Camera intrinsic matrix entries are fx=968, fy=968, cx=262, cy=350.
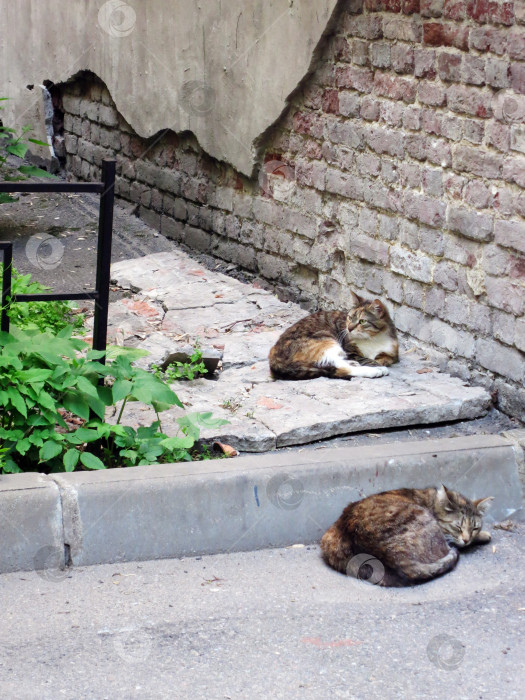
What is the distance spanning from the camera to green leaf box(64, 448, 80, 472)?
424 centimetres

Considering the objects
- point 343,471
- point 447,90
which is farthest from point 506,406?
point 447,90

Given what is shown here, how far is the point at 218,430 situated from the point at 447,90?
2.41m

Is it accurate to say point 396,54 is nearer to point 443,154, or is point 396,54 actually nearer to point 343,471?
point 443,154

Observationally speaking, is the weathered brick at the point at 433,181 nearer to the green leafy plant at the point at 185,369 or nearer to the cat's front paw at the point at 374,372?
the cat's front paw at the point at 374,372

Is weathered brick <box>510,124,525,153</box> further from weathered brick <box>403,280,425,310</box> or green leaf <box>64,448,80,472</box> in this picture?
green leaf <box>64,448,80,472</box>

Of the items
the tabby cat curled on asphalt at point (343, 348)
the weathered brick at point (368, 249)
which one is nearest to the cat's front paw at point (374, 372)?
the tabby cat curled on asphalt at point (343, 348)

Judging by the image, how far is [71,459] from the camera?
4.27m

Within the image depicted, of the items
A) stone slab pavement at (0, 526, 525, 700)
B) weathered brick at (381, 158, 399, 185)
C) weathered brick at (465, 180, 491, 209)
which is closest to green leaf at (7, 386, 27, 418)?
stone slab pavement at (0, 526, 525, 700)

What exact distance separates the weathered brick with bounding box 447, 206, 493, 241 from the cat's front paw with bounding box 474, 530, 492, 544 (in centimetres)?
178

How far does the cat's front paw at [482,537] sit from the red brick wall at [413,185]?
107cm

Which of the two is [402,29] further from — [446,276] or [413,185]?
[446,276]

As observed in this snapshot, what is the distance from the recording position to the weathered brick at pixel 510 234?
5.16 meters

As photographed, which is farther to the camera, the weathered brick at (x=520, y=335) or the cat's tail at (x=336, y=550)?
the weathered brick at (x=520, y=335)

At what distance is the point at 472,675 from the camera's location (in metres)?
3.35
